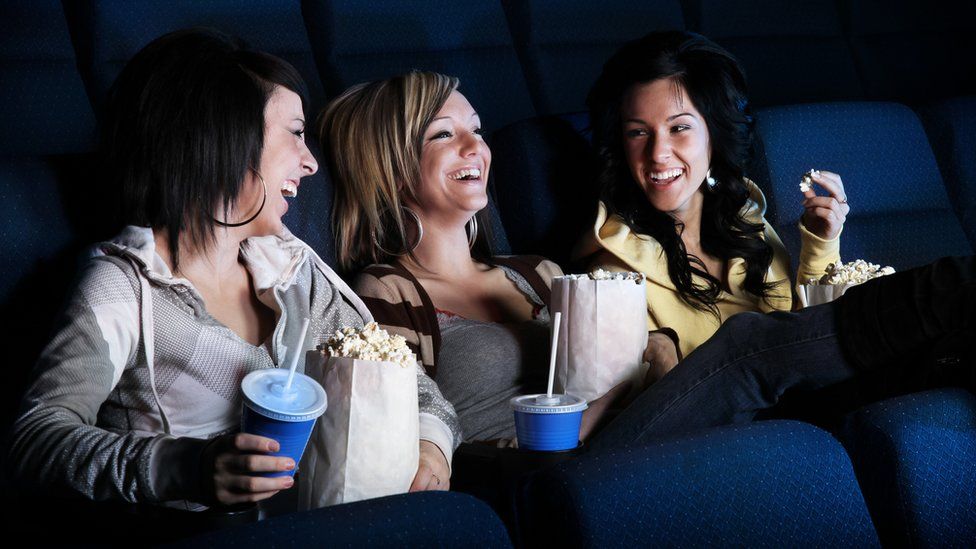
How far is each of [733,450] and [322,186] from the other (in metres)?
0.89

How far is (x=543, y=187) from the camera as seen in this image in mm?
2020

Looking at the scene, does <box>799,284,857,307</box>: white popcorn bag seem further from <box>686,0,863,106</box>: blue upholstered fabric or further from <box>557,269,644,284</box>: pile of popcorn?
<box>686,0,863,106</box>: blue upholstered fabric

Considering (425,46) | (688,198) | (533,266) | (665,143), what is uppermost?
(425,46)

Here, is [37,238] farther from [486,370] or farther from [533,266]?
[533,266]

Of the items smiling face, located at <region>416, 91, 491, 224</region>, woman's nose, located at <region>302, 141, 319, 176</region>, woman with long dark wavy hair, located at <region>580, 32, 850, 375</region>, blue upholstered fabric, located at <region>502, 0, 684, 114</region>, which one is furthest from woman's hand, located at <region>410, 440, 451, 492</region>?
blue upholstered fabric, located at <region>502, 0, 684, 114</region>

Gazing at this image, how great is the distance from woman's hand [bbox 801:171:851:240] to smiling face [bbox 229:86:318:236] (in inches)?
37.1

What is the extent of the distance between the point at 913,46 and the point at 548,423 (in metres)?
2.43

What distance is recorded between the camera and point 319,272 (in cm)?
157

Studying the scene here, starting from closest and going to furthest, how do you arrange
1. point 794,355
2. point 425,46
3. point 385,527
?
point 385,527 → point 794,355 → point 425,46

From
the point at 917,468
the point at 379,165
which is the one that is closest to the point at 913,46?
the point at 379,165

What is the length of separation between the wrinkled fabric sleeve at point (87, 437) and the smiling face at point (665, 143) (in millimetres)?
1066

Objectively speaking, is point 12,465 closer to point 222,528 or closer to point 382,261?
point 222,528

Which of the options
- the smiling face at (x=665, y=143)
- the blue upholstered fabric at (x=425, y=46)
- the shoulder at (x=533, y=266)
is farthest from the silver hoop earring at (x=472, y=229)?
the blue upholstered fabric at (x=425, y=46)

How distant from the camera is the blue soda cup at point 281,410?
3.29 feet
